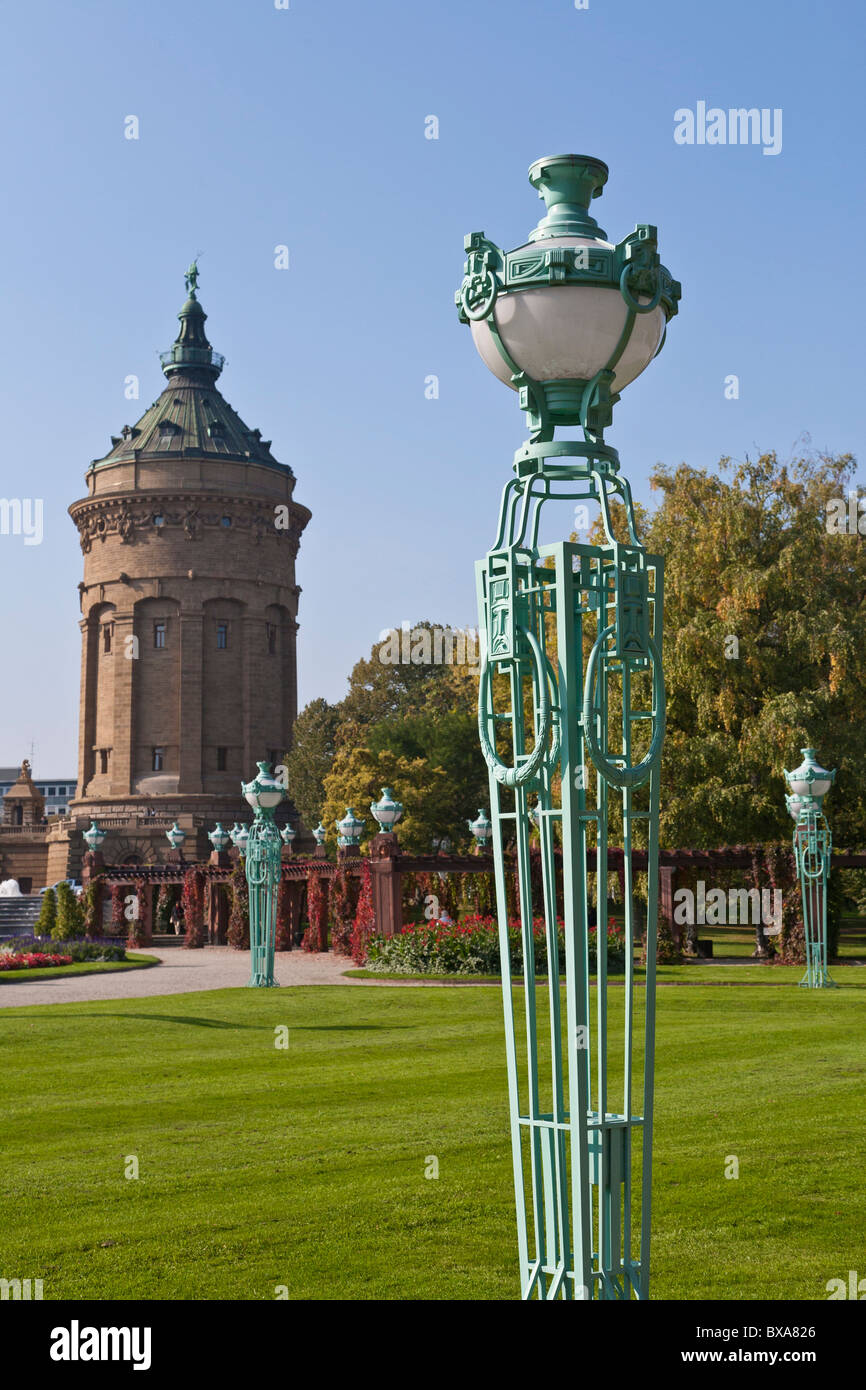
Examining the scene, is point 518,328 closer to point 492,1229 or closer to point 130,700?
point 492,1229

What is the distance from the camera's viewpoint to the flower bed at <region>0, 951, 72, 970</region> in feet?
109

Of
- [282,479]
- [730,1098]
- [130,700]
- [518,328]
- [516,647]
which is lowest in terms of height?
[730,1098]

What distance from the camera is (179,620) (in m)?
74.9

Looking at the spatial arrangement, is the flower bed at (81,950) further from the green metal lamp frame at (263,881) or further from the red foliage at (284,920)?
the green metal lamp frame at (263,881)

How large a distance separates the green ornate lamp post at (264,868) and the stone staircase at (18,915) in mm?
27593

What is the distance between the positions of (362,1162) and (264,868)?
17287 mm

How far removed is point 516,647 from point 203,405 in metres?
78.5

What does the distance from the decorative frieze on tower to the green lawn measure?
56882mm

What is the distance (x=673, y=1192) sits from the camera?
8.82 metres

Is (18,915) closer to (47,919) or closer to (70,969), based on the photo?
(47,919)

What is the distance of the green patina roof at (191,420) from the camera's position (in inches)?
3017
